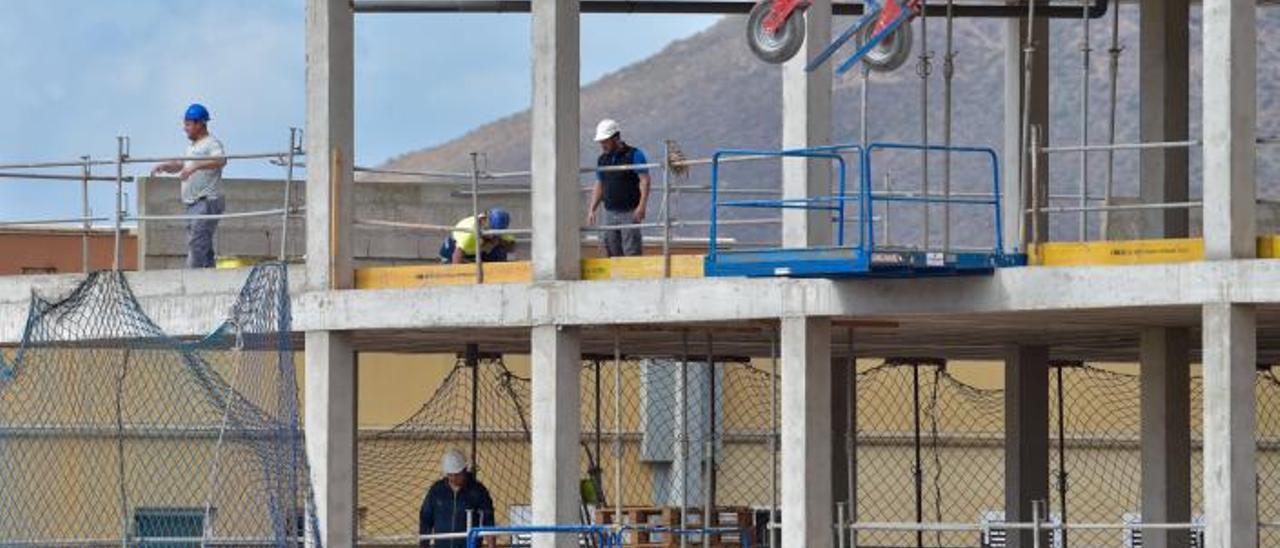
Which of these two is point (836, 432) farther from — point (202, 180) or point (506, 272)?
point (506, 272)

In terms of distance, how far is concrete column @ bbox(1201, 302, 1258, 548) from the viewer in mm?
18438

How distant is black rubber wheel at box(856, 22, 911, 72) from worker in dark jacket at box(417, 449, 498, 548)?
21.0 feet

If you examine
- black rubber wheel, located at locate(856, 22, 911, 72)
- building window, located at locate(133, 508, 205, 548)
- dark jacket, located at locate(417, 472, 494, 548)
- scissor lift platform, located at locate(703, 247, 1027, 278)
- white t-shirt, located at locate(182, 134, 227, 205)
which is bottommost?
building window, located at locate(133, 508, 205, 548)

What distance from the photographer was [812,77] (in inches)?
810

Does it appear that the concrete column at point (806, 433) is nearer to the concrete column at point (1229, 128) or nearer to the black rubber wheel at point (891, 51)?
the black rubber wheel at point (891, 51)

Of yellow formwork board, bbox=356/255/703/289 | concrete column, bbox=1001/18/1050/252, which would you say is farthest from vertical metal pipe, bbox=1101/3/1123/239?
yellow formwork board, bbox=356/255/703/289

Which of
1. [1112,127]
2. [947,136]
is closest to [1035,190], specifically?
[947,136]

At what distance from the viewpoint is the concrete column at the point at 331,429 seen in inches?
921

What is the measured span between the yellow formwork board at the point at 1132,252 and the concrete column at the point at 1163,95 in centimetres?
538

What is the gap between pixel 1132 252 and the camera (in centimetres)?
1931

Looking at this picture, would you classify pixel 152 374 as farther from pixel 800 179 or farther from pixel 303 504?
pixel 800 179

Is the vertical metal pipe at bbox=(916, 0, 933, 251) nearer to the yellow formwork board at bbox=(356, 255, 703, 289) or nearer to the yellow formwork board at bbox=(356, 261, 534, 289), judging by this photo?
the yellow formwork board at bbox=(356, 255, 703, 289)

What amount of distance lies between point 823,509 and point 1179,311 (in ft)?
9.41

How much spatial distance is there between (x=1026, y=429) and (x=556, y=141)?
860cm
